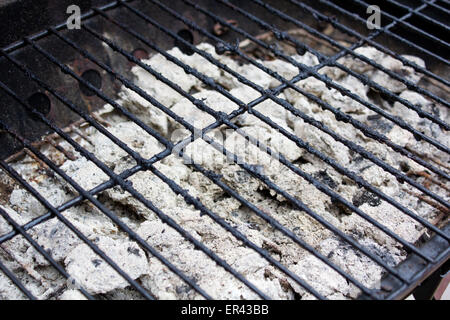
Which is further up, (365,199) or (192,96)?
(192,96)

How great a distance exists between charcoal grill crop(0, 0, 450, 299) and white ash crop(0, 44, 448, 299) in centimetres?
3

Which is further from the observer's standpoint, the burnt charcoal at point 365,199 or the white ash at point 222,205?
the burnt charcoal at point 365,199

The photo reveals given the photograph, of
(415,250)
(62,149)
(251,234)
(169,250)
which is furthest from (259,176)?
(62,149)

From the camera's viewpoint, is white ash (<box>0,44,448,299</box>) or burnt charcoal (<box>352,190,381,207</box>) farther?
burnt charcoal (<box>352,190,381,207</box>)

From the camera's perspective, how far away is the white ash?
1.51m

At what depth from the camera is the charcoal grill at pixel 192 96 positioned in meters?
1.48

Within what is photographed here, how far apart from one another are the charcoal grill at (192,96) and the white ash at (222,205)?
0.11 feet

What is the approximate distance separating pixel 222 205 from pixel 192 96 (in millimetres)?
396

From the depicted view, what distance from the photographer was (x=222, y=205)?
1828 mm

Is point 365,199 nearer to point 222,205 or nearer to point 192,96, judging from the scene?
point 222,205

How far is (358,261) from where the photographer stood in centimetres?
163

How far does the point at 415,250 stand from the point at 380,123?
896 mm

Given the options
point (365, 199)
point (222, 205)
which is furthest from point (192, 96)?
point (365, 199)
